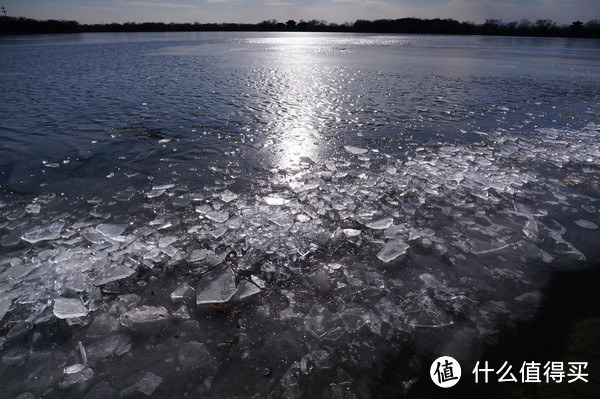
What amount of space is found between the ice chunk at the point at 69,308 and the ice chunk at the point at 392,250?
2.83 m

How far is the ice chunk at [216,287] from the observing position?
2.61 meters

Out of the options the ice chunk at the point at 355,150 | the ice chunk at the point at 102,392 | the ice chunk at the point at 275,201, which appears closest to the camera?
the ice chunk at the point at 102,392

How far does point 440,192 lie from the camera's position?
4.42 m

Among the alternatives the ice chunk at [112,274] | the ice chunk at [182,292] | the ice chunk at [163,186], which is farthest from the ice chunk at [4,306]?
the ice chunk at [163,186]

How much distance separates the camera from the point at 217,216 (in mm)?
3795

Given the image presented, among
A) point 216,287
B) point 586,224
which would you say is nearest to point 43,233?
point 216,287

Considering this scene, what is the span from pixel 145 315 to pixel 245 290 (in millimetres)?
857

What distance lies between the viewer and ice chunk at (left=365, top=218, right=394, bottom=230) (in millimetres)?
3585

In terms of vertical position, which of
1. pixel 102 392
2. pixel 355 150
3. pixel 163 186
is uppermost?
pixel 355 150

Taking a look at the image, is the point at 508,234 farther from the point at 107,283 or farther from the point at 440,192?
the point at 107,283

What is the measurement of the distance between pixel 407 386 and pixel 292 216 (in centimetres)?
227
